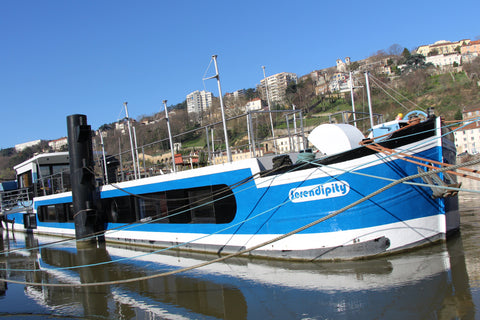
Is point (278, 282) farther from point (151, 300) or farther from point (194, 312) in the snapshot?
point (151, 300)

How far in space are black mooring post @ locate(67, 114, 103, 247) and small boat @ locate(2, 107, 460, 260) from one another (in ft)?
16.4

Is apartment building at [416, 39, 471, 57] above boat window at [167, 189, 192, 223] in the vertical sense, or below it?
above

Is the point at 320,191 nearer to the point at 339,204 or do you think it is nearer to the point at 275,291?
the point at 339,204

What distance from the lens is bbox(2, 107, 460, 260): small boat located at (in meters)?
6.82

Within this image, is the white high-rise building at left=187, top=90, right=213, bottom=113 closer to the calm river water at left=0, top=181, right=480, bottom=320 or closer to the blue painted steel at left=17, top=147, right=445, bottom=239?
the blue painted steel at left=17, top=147, right=445, bottom=239

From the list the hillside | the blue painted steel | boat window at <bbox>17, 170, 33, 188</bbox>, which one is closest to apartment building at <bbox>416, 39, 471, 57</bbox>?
the hillside

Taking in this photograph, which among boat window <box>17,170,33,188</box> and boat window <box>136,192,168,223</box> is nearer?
boat window <box>136,192,168,223</box>

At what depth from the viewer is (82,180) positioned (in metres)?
13.6

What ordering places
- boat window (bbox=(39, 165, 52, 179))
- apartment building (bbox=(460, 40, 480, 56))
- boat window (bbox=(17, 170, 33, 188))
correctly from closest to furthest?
1. boat window (bbox=(39, 165, 52, 179))
2. boat window (bbox=(17, 170, 33, 188))
3. apartment building (bbox=(460, 40, 480, 56))

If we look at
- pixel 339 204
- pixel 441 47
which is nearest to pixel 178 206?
Answer: pixel 339 204

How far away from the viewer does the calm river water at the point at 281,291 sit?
4793mm

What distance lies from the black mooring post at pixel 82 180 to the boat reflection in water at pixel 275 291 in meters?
4.82

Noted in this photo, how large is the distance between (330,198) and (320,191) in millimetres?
231

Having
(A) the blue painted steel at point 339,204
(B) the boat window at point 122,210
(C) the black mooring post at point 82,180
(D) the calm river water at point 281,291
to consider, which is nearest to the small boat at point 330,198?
(A) the blue painted steel at point 339,204
